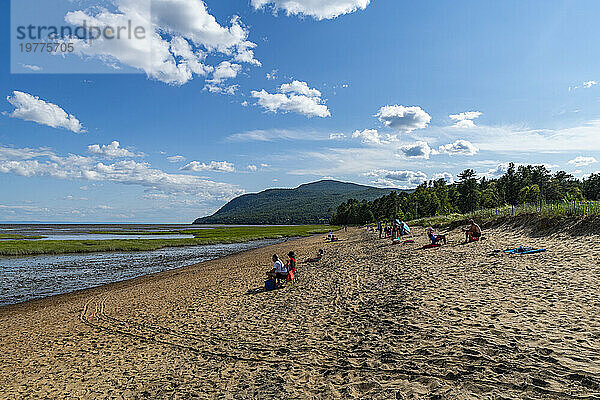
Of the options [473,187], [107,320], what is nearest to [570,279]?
[107,320]

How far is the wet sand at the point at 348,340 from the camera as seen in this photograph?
6.23 m

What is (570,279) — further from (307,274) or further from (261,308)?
(307,274)

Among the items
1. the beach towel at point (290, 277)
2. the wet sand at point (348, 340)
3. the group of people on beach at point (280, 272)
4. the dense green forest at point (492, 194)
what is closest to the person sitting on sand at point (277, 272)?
the group of people on beach at point (280, 272)

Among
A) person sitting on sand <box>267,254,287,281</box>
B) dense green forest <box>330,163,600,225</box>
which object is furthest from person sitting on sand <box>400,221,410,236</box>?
dense green forest <box>330,163,600,225</box>

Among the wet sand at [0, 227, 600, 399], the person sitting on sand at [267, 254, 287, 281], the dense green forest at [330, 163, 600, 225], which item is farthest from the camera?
the dense green forest at [330, 163, 600, 225]

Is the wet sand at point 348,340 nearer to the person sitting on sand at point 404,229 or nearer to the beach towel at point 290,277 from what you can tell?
the beach towel at point 290,277

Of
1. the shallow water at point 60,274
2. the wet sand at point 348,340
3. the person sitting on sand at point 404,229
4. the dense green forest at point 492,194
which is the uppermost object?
the dense green forest at point 492,194

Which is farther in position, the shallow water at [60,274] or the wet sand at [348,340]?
the shallow water at [60,274]

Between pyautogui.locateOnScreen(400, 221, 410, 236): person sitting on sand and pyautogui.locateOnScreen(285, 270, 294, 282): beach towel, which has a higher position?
pyautogui.locateOnScreen(400, 221, 410, 236): person sitting on sand

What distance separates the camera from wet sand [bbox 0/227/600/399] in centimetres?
623

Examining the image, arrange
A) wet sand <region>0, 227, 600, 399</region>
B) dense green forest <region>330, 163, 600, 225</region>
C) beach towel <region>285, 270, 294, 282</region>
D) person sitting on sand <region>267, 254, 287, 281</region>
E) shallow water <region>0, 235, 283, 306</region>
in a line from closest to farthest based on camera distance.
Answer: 1. wet sand <region>0, 227, 600, 399</region>
2. person sitting on sand <region>267, 254, 287, 281</region>
3. beach towel <region>285, 270, 294, 282</region>
4. shallow water <region>0, 235, 283, 306</region>
5. dense green forest <region>330, 163, 600, 225</region>

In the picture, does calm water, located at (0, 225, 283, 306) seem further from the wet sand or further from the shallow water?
the wet sand

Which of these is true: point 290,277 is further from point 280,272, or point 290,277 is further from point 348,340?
point 348,340

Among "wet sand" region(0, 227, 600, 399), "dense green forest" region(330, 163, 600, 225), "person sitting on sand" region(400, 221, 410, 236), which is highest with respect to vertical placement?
"dense green forest" region(330, 163, 600, 225)
